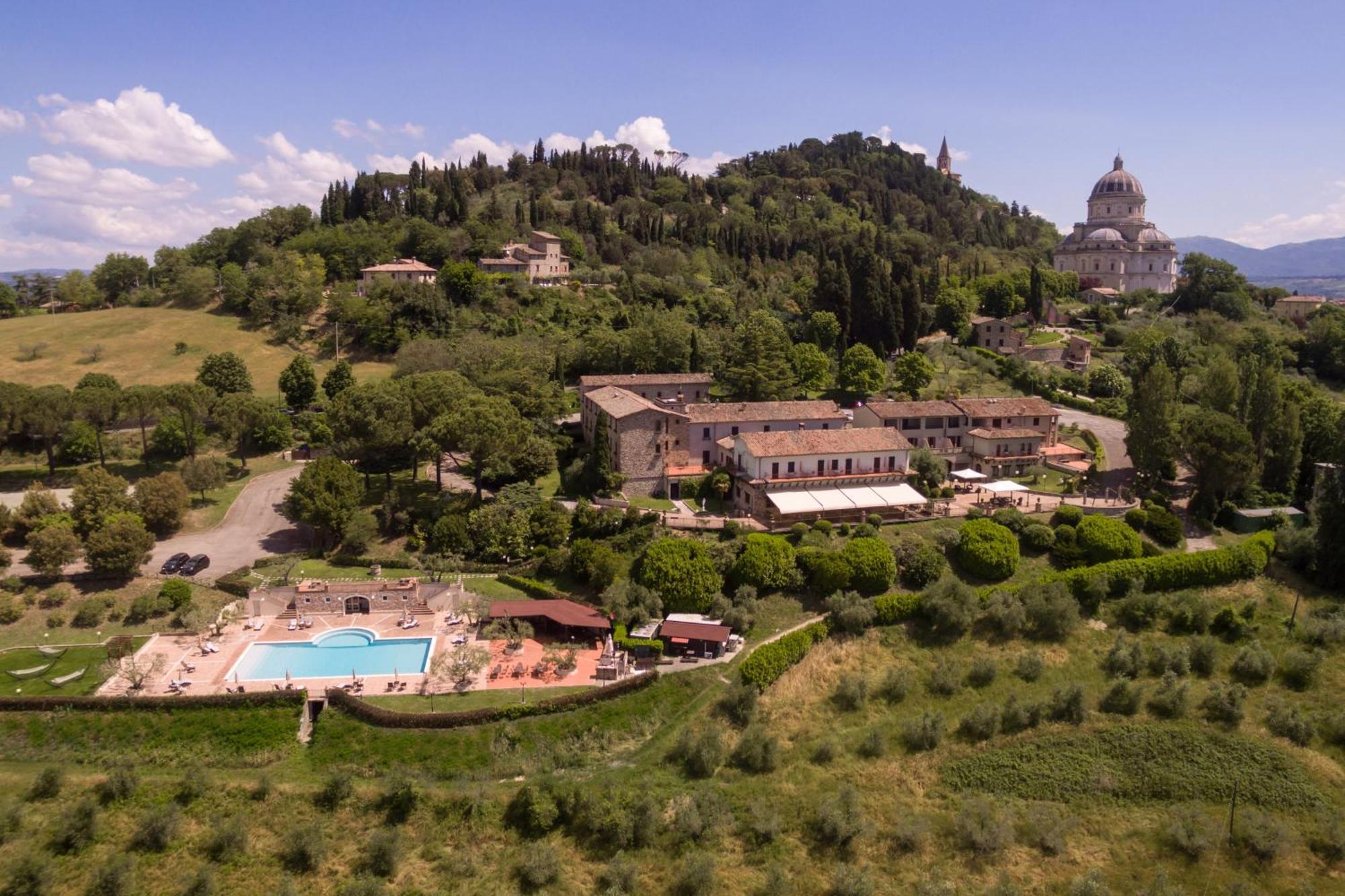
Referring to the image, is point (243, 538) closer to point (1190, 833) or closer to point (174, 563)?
point (174, 563)

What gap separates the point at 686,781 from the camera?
2736cm

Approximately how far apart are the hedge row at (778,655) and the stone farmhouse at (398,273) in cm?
6019

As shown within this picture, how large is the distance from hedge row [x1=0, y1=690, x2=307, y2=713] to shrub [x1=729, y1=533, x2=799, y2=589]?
18.1 meters

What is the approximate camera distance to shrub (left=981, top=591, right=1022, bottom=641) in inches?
1423

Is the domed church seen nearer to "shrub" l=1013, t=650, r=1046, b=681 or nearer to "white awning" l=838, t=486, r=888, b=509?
"white awning" l=838, t=486, r=888, b=509

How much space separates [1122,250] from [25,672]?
11170 centimetres

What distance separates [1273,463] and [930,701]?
104 ft

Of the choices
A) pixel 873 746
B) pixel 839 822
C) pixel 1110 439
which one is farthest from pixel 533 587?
pixel 1110 439

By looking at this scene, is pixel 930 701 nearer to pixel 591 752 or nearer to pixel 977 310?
pixel 591 752

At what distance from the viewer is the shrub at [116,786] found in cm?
2497

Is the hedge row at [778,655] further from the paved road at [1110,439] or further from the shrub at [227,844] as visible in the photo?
the paved road at [1110,439]

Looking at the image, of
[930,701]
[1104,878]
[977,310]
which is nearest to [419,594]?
[930,701]

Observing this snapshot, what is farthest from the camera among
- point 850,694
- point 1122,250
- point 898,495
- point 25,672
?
point 1122,250

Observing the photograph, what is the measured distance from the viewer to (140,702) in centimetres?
2794
